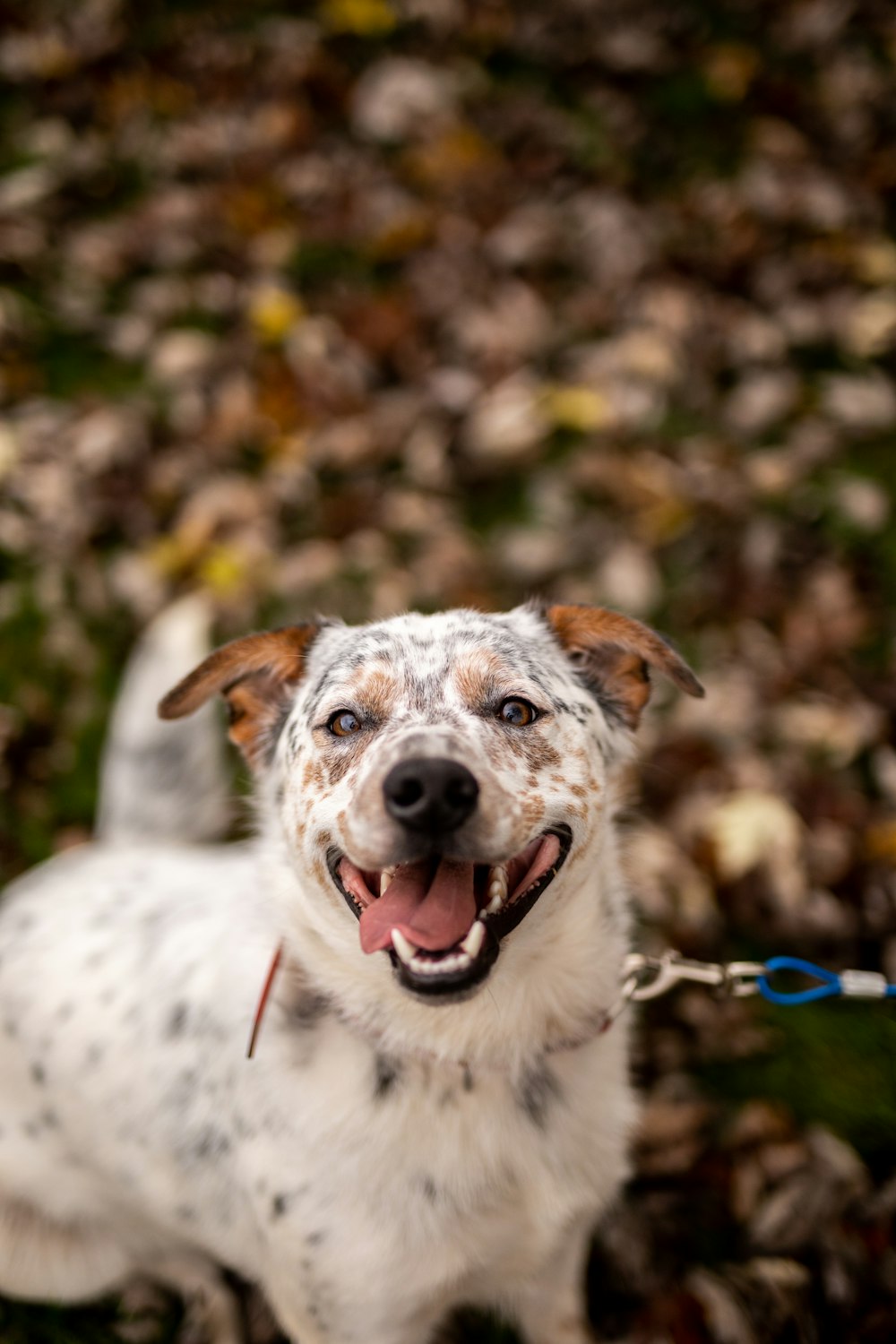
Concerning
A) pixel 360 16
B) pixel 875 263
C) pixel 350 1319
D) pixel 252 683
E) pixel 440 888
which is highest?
pixel 360 16

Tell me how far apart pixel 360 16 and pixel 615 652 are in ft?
17.1

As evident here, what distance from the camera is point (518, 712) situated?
2.31 meters

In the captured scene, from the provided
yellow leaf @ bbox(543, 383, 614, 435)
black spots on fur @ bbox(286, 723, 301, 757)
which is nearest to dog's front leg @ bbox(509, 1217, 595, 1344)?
black spots on fur @ bbox(286, 723, 301, 757)

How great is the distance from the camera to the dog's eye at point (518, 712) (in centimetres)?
229

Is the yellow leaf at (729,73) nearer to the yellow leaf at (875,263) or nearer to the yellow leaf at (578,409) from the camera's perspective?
the yellow leaf at (875,263)

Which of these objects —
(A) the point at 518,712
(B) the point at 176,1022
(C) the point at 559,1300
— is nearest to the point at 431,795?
(A) the point at 518,712

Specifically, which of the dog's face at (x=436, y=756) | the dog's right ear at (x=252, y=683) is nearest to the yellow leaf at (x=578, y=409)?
the dog's face at (x=436, y=756)

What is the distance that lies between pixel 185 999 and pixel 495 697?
1178 millimetres

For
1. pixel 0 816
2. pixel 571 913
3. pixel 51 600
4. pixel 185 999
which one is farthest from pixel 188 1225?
pixel 51 600

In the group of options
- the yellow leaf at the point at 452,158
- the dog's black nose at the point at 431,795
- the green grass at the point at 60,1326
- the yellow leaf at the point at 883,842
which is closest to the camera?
the dog's black nose at the point at 431,795

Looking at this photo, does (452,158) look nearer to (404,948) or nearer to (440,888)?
(440,888)

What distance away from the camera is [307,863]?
220 cm

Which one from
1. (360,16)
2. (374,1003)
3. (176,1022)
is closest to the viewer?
(374,1003)

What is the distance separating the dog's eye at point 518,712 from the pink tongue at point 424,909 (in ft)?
1.21
